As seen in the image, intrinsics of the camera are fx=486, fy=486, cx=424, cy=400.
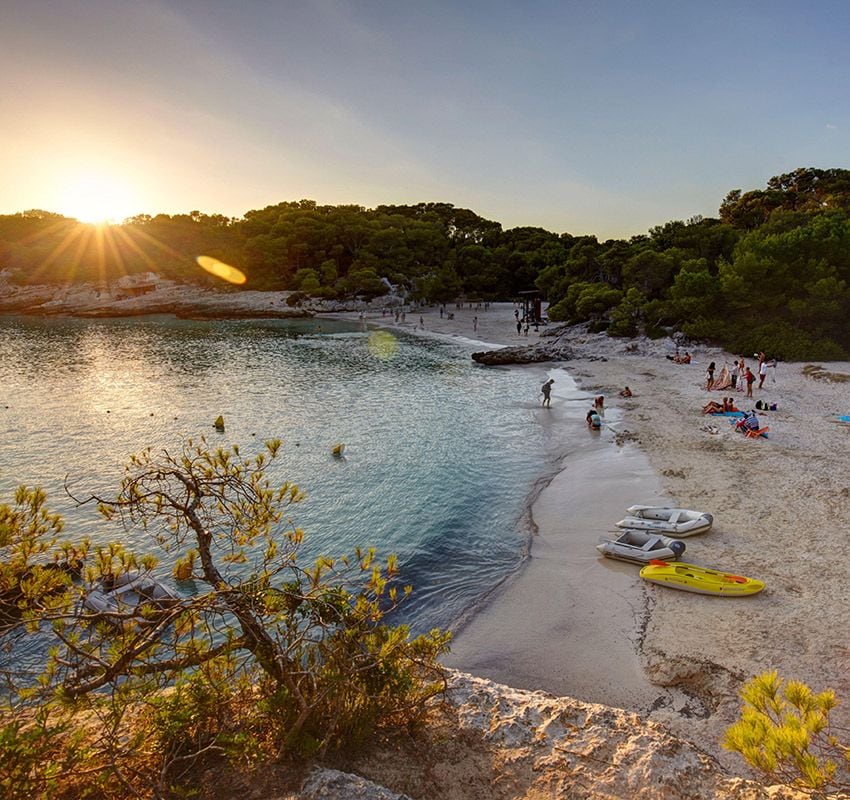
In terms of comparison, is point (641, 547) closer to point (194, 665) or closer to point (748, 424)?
point (194, 665)

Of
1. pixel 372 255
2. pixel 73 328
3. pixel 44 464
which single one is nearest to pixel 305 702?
pixel 44 464

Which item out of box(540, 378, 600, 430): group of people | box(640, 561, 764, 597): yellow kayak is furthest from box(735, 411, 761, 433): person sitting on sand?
box(640, 561, 764, 597): yellow kayak

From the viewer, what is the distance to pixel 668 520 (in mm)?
14289

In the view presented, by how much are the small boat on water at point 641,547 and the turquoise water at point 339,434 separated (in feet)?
8.06

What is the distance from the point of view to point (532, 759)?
20.4 feet

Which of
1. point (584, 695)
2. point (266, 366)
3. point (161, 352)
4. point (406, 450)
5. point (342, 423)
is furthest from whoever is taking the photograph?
point (161, 352)

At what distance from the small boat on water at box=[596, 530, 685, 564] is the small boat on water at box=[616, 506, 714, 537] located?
304 millimetres

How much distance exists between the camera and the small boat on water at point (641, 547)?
12.7 meters

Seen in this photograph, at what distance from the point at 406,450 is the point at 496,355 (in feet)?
75.9

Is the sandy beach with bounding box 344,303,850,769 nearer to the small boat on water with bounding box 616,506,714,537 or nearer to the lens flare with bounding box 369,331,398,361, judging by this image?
the small boat on water with bounding box 616,506,714,537

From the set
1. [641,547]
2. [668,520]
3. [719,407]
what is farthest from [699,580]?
[719,407]

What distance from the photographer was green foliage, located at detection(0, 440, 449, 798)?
4.57m

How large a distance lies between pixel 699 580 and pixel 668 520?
2.98m

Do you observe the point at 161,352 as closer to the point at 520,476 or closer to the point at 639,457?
the point at 520,476
